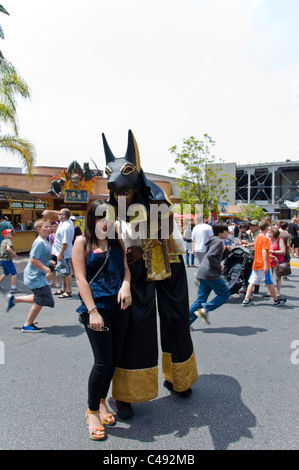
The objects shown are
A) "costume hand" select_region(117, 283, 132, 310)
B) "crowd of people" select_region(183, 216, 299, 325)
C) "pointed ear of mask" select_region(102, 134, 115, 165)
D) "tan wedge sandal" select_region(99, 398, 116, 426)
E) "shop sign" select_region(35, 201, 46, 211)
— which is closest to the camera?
"costume hand" select_region(117, 283, 132, 310)

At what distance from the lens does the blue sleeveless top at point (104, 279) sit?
8.39 feet

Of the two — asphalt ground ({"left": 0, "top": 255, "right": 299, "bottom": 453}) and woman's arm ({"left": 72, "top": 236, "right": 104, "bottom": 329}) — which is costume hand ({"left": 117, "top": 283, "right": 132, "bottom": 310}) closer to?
woman's arm ({"left": 72, "top": 236, "right": 104, "bottom": 329})

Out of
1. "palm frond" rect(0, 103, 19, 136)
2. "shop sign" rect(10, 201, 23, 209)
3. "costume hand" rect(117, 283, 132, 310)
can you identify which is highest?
"palm frond" rect(0, 103, 19, 136)

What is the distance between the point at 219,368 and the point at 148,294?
1.46 m

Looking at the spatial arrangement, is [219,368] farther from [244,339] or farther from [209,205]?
[209,205]

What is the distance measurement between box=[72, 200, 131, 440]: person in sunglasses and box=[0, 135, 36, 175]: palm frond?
11.6 m

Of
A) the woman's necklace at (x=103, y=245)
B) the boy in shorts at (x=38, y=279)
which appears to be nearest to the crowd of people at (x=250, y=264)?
the boy in shorts at (x=38, y=279)

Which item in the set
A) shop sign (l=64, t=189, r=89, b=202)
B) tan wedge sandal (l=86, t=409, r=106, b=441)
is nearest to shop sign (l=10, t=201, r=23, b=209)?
shop sign (l=64, t=189, r=89, b=202)

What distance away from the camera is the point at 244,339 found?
4.62 metres

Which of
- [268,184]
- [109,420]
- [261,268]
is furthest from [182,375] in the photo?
[268,184]

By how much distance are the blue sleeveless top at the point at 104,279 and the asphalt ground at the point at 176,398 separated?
93 cm

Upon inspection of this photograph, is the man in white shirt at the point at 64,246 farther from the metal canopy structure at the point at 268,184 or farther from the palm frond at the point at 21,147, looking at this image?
the metal canopy structure at the point at 268,184

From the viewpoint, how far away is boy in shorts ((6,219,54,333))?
485 cm
